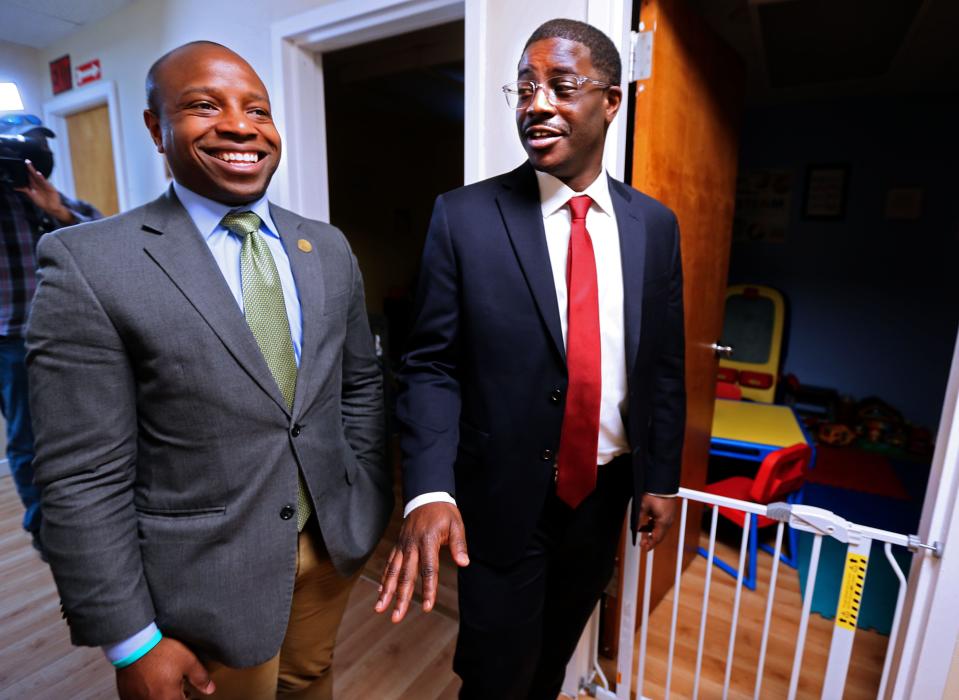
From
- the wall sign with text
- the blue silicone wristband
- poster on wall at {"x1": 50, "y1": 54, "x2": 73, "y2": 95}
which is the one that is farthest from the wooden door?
poster on wall at {"x1": 50, "y1": 54, "x2": 73, "y2": 95}

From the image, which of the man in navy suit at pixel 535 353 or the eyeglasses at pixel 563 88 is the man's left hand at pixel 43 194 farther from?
the eyeglasses at pixel 563 88

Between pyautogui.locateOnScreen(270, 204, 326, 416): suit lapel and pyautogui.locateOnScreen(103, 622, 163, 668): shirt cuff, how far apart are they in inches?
15.2

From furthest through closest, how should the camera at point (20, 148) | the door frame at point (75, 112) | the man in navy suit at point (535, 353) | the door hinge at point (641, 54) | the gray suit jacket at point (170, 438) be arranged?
1. the door frame at point (75, 112)
2. the camera at point (20, 148)
3. the door hinge at point (641, 54)
4. the man in navy suit at point (535, 353)
5. the gray suit jacket at point (170, 438)

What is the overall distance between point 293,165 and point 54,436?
4.97ft

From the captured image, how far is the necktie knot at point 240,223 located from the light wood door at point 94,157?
2.58 m

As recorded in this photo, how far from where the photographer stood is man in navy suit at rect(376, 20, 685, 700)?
979 millimetres

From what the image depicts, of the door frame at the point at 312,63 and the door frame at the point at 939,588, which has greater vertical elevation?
the door frame at the point at 312,63

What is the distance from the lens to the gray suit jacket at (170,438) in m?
0.75

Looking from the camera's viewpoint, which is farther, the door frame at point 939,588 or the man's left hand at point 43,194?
the man's left hand at point 43,194

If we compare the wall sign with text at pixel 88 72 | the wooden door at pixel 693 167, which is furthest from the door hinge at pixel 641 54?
the wall sign with text at pixel 88 72

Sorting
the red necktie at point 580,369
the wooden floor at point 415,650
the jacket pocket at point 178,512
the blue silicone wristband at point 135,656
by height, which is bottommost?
the wooden floor at point 415,650

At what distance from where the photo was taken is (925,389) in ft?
12.4

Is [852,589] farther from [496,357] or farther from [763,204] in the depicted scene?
[763,204]

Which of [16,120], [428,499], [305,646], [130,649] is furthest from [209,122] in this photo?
[16,120]
